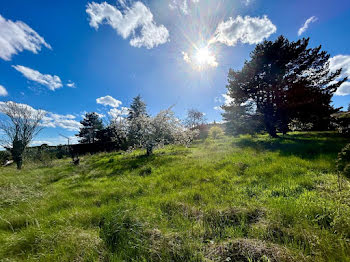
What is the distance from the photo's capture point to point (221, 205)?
2.79m

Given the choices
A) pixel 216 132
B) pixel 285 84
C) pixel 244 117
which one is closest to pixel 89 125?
pixel 216 132

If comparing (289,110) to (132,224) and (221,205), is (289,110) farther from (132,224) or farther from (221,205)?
(132,224)

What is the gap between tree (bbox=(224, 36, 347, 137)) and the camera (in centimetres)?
1280

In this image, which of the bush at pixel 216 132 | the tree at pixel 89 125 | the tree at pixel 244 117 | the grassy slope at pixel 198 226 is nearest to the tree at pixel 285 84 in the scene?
the tree at pixel 244 117

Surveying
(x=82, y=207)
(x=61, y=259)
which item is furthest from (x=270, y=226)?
(x=82, y=207)

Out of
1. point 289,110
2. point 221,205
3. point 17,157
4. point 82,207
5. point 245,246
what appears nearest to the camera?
point 245,246

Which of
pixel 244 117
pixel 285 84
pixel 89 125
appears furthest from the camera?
pixel 89 125

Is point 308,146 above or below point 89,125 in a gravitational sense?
below

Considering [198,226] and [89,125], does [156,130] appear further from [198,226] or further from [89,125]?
[89,125]

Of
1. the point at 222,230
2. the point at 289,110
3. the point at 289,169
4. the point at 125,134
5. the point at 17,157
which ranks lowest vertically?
the point at 222,230

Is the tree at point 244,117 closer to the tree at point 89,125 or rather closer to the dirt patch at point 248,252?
the dirt patch at point 248,252

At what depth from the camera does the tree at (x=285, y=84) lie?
42.0 ft

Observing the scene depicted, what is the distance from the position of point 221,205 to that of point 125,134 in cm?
1073

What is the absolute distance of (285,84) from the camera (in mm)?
13594
